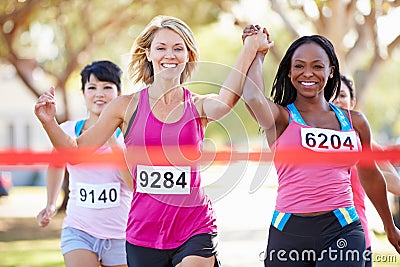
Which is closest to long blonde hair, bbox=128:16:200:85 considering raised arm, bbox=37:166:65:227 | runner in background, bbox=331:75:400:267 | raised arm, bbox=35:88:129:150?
raised arm, bbox=35:88:129:150

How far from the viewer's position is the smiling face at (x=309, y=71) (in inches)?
164

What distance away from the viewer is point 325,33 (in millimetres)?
12812

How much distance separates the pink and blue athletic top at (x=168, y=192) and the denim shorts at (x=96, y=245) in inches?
39.7

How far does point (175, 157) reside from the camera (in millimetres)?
4102

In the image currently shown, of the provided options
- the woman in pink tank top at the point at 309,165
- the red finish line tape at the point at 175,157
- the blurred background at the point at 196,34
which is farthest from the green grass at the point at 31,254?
the woman in pink tank top at the point at 309,165

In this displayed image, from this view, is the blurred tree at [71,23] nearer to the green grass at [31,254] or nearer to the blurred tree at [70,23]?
the blurred tree at [70,23]

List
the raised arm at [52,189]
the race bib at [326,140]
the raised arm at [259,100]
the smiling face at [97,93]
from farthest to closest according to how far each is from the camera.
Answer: the raised arm at [52,189]
the smiling face at [97,93]
the race bib at [326,140]
the raised arm at [259,100]

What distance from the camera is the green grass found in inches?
420

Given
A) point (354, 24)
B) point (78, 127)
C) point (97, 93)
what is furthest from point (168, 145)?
point (354, 24)

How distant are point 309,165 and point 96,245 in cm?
166

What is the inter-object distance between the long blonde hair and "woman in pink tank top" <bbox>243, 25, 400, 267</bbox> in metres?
0.40

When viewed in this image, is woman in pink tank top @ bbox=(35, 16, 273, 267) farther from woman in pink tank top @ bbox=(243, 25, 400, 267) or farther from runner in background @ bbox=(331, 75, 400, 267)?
runner in background @ bbox=(331, 75, 400, 267)

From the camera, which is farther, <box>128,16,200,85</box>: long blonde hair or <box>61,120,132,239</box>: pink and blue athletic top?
<box>61,120,132,239</box>: pink and blue athletic top

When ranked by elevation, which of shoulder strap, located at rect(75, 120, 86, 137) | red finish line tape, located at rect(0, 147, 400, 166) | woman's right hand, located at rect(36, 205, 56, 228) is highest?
shoulder strap, located at rect(75, 120, 86, 137)
